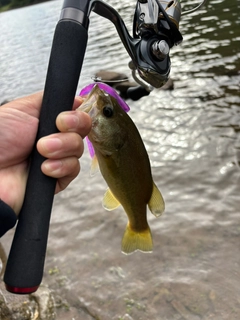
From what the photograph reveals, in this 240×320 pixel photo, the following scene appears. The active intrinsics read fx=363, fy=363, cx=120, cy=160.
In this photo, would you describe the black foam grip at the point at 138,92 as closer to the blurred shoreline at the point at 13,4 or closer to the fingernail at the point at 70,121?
the fingernail at the point at 70,121

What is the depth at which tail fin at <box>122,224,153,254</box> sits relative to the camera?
7.78 ft

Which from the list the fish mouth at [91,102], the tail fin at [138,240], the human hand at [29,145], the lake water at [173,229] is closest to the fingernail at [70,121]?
the human hand at [29,145]

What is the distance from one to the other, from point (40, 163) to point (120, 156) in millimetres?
604

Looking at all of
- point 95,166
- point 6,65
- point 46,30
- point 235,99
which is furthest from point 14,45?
point 95,166

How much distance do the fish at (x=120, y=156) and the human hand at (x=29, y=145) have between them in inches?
5.7

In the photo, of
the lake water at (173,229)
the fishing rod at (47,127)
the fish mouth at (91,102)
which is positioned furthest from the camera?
the lake water at (173,229)

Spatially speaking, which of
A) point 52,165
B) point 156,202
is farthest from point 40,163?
point 156,202

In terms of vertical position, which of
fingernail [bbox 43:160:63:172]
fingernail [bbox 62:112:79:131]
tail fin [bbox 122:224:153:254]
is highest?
fingernail [bbox 62:112:79:131]

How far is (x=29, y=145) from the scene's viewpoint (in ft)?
5.65

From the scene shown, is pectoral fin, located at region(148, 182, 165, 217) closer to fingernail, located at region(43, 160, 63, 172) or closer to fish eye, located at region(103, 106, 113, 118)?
fish eye, located at region(103, 106, 113, 118)

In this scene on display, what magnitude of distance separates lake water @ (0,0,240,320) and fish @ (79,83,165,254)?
1.46 metres

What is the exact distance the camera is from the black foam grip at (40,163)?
1.22 metres

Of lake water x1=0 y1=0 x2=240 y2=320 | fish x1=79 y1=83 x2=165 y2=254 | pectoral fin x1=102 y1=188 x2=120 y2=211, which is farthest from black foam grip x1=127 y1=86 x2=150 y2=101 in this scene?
lake water x1=0 y1=0 x2=240 y2=320

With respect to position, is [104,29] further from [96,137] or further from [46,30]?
[96,137]
